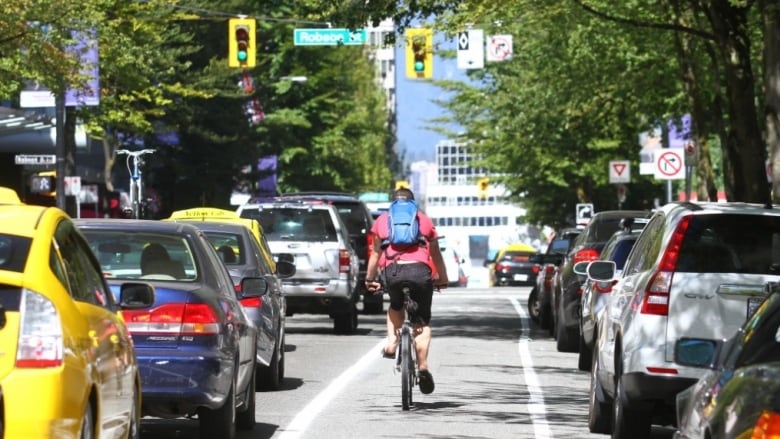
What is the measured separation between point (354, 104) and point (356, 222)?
45.6 m

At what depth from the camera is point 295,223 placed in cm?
2711

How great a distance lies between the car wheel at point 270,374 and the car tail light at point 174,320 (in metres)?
5.14

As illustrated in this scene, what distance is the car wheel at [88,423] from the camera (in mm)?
7871

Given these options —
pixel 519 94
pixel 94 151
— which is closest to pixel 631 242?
pixel 519 94

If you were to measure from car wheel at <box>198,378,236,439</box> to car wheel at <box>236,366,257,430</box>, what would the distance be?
1.10m

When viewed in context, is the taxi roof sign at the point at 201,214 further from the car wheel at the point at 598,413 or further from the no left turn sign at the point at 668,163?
the no left turn sign at the point at 668,163

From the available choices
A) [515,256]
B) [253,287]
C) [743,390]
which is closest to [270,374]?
[253,287]

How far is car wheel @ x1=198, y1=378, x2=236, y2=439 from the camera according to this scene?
12023 mm

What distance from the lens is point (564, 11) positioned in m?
32.8

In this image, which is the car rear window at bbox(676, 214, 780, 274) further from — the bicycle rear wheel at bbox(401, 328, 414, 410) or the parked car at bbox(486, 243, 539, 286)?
the parked car at bbox(486, 243, 539, 286)

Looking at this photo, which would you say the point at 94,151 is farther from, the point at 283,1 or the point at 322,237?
the point at 322,237

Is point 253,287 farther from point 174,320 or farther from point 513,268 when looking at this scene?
point 513,268

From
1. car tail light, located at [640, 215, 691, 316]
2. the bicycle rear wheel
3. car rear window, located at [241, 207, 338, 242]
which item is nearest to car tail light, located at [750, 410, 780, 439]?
car tail light, located at [640, 215, 691, 316]

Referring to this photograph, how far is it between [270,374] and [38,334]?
951 cm
